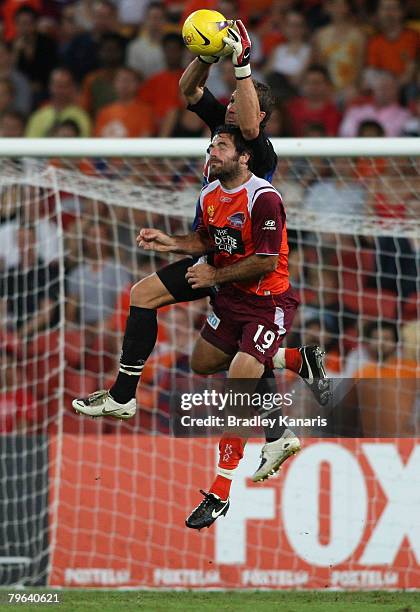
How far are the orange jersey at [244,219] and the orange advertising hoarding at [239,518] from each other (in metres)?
2.47

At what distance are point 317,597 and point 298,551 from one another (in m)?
0.77

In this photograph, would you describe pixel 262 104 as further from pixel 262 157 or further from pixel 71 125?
pixel 71 125

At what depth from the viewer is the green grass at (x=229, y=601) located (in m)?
7.70

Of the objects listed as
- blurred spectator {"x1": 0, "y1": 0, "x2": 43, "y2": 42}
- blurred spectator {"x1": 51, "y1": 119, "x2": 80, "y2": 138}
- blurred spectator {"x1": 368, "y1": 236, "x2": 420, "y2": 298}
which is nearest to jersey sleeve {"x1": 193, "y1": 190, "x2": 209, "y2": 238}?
blurred spectator {"x1": 368, "y1": 236, "x2": 420, "y2": 298}

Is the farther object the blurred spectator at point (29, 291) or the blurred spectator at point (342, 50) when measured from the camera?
the blurred spectator at point (342, 50)

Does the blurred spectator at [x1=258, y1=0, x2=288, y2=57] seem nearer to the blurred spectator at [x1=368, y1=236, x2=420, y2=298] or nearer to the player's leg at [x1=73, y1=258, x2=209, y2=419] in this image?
the blurred spectator at [x1=368, y1=236, x2=420, y2=298]

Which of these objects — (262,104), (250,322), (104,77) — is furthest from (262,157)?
(104,77)

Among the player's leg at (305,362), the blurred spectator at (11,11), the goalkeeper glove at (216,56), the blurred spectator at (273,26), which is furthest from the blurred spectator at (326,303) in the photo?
the blurred spectator at (11,11)

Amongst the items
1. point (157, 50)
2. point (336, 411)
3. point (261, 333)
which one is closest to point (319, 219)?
point (336, 411)

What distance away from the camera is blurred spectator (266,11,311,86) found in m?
12.6

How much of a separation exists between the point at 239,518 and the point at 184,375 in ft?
4.25

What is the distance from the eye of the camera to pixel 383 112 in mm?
11922

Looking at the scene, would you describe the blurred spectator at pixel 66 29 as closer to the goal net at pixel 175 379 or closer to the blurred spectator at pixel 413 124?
the goal net at pixel 175 379

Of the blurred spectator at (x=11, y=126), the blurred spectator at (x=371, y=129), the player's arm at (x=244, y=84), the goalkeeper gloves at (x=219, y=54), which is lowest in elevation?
the player's arm at (x=244, y=84)
